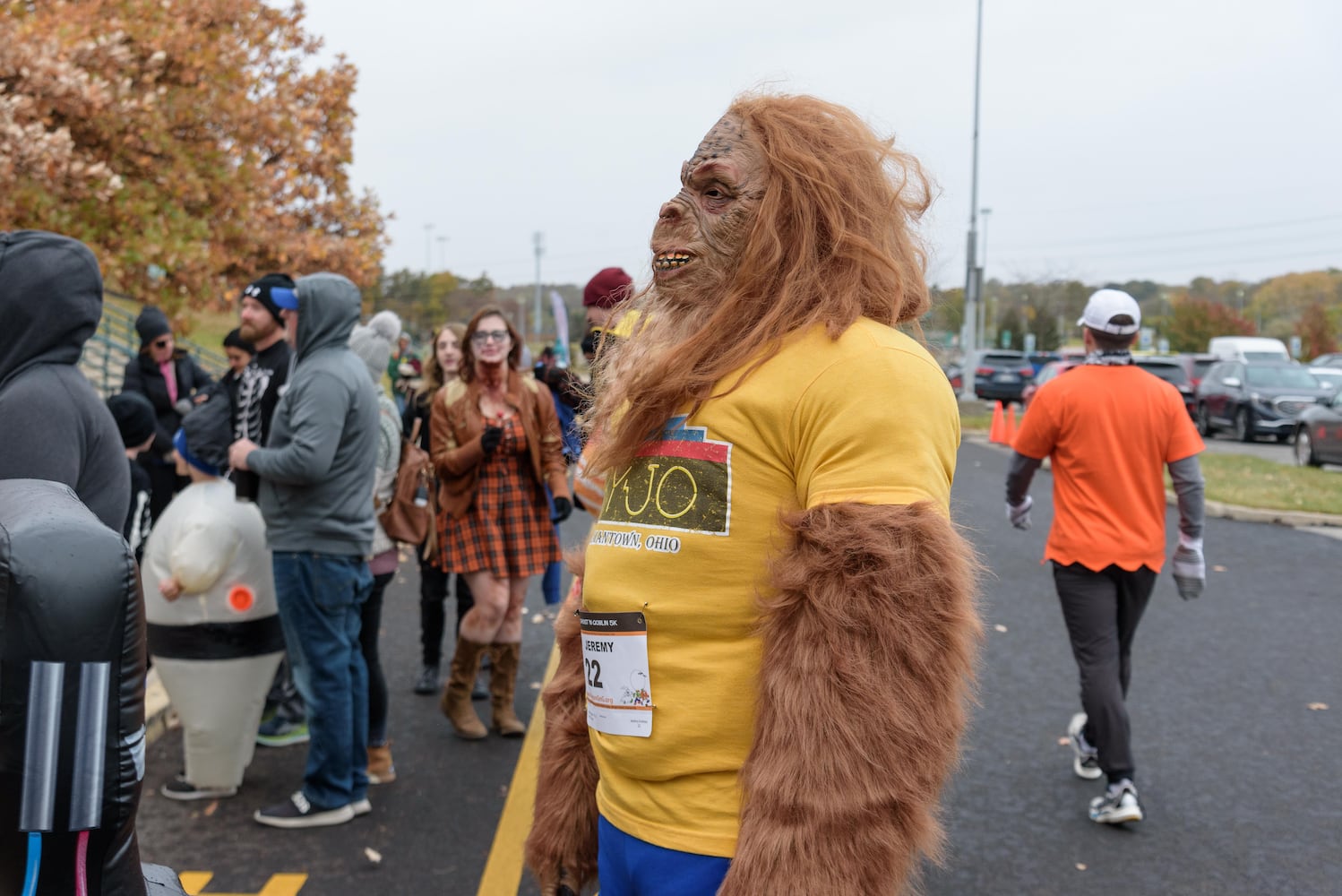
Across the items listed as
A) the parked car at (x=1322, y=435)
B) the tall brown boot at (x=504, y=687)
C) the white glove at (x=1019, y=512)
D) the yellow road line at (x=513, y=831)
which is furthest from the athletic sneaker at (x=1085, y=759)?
the parked car at (x=1322, y=435)

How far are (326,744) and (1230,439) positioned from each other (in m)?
23.9

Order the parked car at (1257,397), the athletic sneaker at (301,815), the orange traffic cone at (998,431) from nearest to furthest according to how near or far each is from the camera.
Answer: the athletic sneaker at (301,815) → the parked car at (1257,397) → the orange traffic cone at (998,431)

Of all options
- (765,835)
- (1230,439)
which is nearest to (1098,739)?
(765,835)

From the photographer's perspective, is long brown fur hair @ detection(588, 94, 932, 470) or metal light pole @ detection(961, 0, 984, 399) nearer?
long brown fur hair @ detection(588, 94, 932, 470)

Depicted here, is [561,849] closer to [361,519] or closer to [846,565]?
[846,565]

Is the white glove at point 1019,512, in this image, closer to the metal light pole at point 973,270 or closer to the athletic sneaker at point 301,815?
the athletic sneaker at point 301,815

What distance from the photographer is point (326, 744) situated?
4.27 meters

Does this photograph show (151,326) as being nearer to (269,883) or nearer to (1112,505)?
(269,883)

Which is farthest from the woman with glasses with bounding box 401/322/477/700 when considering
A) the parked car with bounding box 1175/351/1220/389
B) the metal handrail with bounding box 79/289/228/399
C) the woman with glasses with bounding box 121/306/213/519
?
the parked car with bounding box 1175/351/1220/389

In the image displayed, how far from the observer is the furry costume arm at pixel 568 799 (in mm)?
2141

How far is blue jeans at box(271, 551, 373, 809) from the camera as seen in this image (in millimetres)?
4199

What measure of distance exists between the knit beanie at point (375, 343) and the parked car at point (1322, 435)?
1558 cm

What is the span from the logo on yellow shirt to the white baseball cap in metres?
3.22

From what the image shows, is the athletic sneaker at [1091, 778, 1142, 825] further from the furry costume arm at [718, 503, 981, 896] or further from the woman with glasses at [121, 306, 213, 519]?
the woman with glasses at [121, 306, 213, 519]
